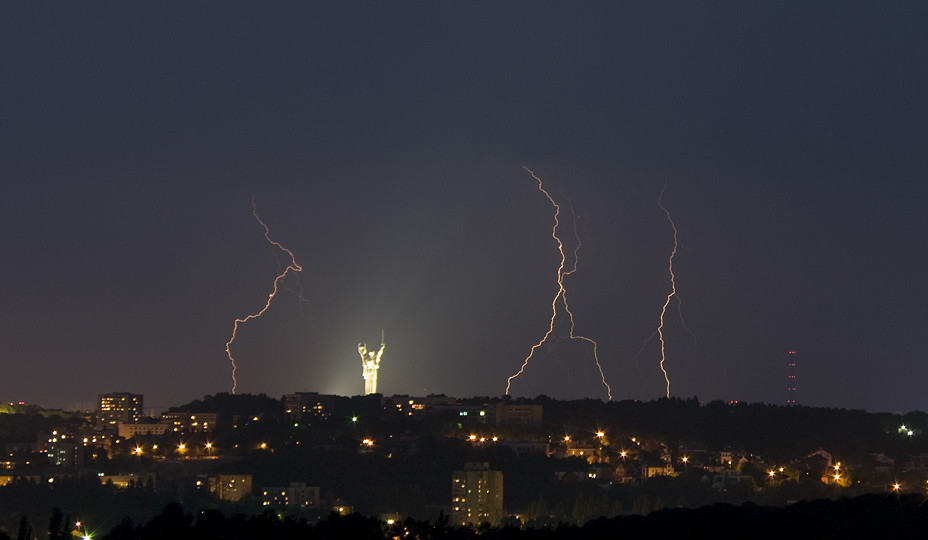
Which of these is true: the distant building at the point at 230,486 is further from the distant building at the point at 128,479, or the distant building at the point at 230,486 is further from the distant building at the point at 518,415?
the distant building at the point at 518,415

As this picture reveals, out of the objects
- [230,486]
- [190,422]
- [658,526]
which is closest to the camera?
[658,526]

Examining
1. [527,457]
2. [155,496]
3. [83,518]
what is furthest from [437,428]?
[83,518]

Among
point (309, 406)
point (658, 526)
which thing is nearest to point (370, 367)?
point (309, 406)

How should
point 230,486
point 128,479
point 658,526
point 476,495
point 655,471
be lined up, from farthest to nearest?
1. point 655,471
2. point 128,479
3. point 230,486
4. point 476,495
5. point 658,526

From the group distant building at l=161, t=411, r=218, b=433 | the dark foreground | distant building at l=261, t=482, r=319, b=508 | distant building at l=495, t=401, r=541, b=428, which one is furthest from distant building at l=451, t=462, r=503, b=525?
the dark foreground

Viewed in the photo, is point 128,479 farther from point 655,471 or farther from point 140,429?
point 655,471

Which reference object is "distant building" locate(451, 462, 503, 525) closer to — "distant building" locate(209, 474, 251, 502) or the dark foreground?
"distant building" locate(209, 474, 251, 502)

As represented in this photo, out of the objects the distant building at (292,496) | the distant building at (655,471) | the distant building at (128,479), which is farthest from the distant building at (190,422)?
the distant building at (655,471)
